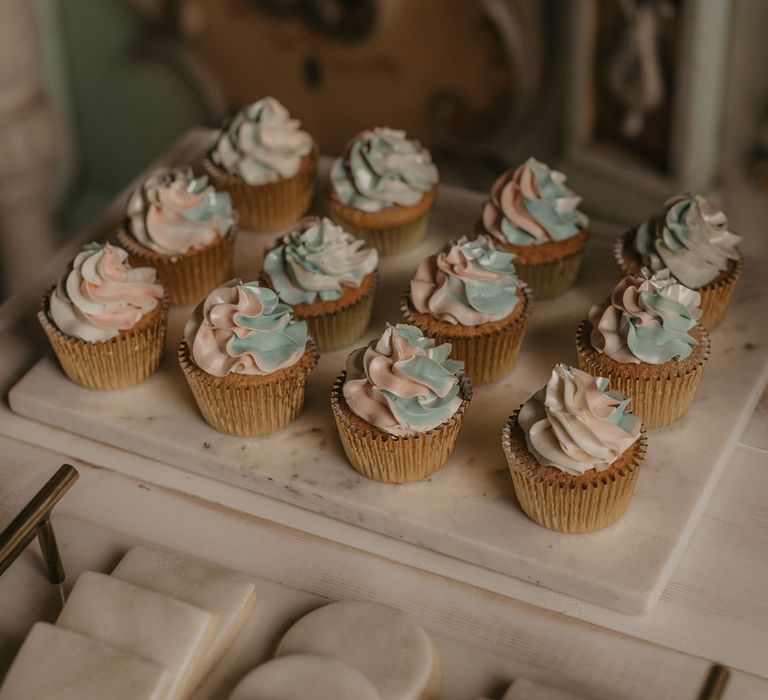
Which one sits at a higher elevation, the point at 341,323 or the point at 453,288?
the point at 453,288

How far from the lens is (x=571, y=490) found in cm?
149

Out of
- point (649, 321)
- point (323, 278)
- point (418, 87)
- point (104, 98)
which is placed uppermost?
point (649, 321)

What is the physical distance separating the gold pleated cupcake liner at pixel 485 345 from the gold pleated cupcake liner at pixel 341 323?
0.08m

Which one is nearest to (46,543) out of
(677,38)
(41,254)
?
(677,38)

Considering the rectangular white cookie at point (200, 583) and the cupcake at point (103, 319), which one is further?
the cupcake at point (103, 319)

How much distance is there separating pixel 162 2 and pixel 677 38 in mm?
1548

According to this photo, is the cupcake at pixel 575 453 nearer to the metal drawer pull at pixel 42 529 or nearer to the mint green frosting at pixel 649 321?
the mint green frosting at pixel 649 321

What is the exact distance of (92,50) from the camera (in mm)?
3689

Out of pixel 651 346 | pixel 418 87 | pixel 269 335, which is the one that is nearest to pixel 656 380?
pixel 651 346

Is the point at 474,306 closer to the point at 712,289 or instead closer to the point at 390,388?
the point at 390,388

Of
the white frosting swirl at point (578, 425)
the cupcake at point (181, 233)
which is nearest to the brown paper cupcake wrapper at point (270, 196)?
the cupcake at point (181, 233)

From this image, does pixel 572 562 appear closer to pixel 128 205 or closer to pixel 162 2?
pixel 128 205

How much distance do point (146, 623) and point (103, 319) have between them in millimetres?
537

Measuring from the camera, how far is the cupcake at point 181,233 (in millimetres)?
1953
